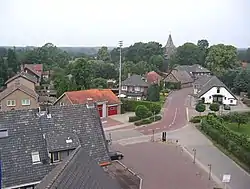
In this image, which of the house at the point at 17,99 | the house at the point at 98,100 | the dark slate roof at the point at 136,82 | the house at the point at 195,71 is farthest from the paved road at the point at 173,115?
the house at the point at 195,71

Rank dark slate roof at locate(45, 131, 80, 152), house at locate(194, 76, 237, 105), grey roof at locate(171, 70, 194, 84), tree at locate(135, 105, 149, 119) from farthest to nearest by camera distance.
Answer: grey roof at locate(171, 70, 194, 84), house at locate(194, 76, 237, 105), tree at locate(135, 105, 149, 119), dark slate roof at locate(45, 131, 80, 152)

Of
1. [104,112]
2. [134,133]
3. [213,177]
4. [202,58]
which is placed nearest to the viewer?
[213,177]

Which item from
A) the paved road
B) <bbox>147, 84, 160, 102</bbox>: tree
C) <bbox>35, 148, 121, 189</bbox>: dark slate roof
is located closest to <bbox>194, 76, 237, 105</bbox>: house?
the paved road

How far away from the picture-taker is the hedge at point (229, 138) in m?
16.9

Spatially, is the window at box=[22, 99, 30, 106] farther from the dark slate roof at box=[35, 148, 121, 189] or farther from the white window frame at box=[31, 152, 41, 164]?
the dark slate roof at box=[35, 148, 121, 189]

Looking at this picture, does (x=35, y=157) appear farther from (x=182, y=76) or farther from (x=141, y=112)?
(x=182, y=76)

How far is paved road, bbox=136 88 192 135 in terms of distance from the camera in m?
23.4

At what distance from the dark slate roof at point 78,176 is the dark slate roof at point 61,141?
282cm

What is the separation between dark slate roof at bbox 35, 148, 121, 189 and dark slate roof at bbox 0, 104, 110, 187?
253cm

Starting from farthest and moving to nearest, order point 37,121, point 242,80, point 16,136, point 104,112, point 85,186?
1. point 242,80
2. point 104,112
3. point 37,121
4. point 16,136
5. point 85,186

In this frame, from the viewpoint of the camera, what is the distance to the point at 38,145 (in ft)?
37.6

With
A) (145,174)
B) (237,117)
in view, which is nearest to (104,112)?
(237,117)

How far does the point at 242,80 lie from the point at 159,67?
23036 mm

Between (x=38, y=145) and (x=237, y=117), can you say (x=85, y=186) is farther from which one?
(x=237, y=117)
